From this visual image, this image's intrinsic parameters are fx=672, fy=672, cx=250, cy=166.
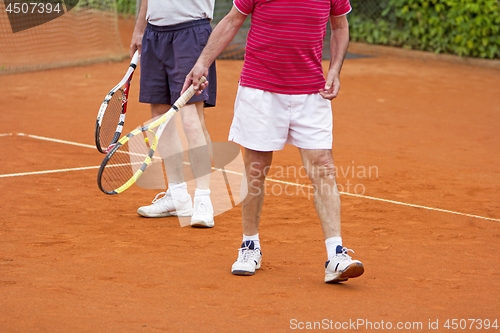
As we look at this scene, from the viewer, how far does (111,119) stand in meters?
4.52

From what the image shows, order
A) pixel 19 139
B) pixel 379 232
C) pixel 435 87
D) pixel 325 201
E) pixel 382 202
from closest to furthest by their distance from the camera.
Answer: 1. pixel 325 201
2. pixel 379 232
3. pixel 382 202
4. pixel 19 139
5. pixel 435 87

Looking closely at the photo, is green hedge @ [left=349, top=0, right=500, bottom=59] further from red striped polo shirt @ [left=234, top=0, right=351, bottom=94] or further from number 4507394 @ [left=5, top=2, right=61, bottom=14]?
red striped polo shirt @ [left=234, top=0, right=351, bottom=94]

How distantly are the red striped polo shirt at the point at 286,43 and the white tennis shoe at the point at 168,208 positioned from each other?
150 centimetres

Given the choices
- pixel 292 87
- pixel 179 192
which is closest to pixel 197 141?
pixel 179 192

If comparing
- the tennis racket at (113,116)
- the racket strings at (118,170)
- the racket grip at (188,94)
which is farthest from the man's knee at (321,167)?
the tennis racket at (113,116)

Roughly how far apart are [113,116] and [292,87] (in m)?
1.57

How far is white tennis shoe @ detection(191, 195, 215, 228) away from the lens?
14.7ft

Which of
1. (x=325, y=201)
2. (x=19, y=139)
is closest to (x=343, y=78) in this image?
(x=19, y=139)

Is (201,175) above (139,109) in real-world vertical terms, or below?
above

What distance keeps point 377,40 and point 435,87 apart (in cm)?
443

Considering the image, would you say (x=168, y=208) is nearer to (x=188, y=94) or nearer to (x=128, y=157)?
(x=128, y=157)

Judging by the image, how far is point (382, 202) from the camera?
16.9ft

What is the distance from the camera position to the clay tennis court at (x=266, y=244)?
10.1ft

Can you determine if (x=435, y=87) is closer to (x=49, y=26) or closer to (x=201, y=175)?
(x=201, y=175)
